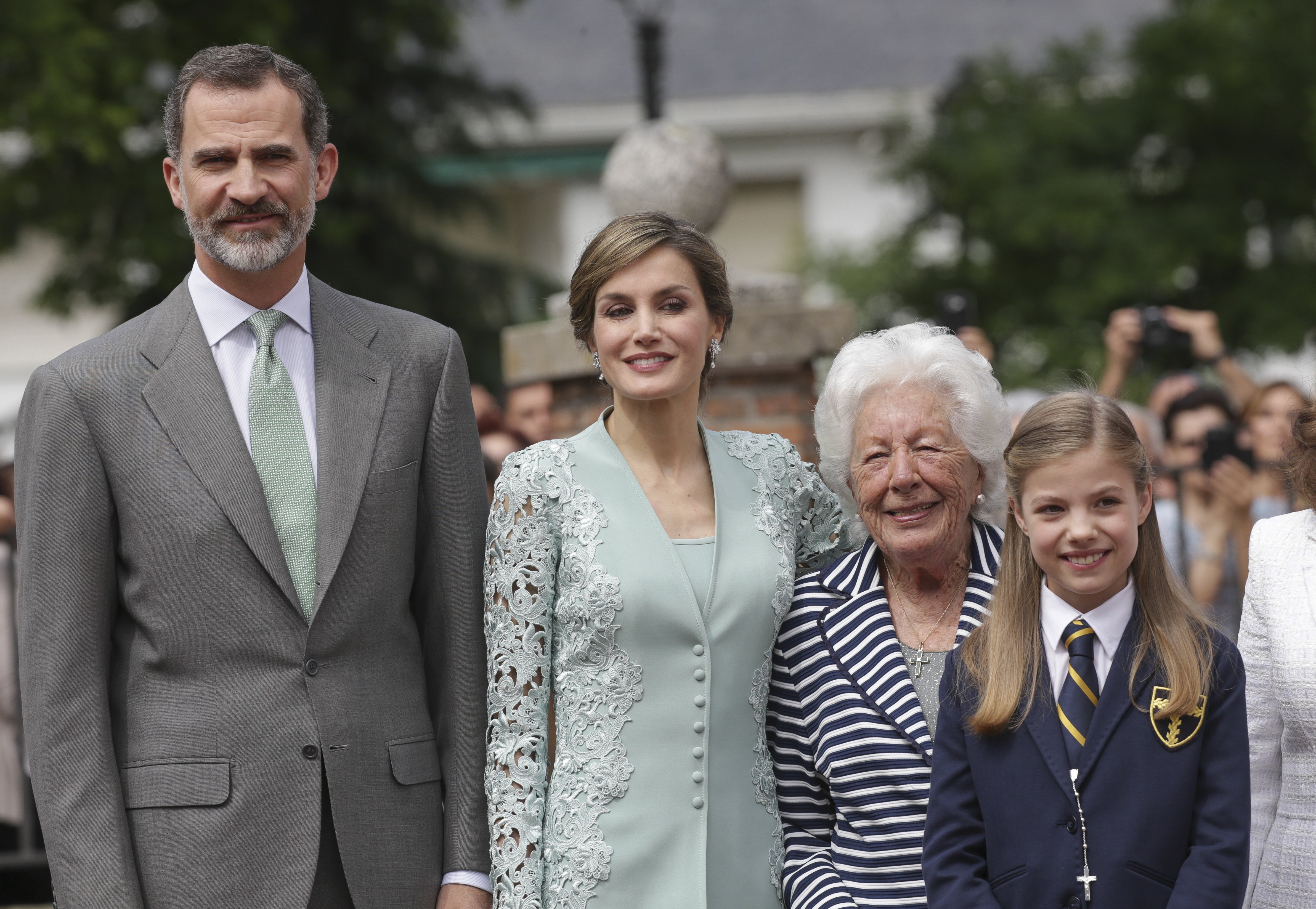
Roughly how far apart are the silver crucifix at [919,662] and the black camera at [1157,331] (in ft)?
9.96

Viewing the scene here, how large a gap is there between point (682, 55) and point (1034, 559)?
54.8 ft

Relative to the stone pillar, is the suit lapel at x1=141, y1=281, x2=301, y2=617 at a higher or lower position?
lower

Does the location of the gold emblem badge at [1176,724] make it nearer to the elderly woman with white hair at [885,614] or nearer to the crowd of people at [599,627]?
the crowd of people at [599,627]

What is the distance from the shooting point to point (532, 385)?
214 inches

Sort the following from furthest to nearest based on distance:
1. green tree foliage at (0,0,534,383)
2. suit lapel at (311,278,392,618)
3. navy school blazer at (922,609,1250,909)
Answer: green tree foliage at (0,0,534,383)
suit lapel at (311,278,392,618)
navy school blazer at (922,609,1250,909)

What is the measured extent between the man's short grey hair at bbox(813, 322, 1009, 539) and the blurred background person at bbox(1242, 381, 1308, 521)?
2.64 m

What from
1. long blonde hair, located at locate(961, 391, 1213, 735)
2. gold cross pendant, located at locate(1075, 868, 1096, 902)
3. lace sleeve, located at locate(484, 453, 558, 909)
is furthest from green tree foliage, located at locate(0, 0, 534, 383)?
gold cross pendant, located at locate(1075, 868, 1096, 902)

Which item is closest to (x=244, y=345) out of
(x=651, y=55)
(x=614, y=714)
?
(x=614, y=714)

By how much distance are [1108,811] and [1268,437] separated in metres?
3.57

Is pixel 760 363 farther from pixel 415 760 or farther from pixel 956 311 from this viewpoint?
pixel 415 760

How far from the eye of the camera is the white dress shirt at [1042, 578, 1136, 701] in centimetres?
253

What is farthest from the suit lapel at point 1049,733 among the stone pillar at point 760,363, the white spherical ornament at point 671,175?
the white spherical ornament at point 671,175

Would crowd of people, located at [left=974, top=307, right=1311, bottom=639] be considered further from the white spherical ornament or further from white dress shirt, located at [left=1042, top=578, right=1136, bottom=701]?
white dress shirt, located at [left=1042, top=578, right=1136, bottom=701]

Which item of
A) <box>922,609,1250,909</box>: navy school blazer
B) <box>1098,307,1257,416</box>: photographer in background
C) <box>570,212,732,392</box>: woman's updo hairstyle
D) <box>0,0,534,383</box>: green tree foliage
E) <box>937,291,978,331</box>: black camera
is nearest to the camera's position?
<box>922,609,1250,909</box>: navy school blazer
